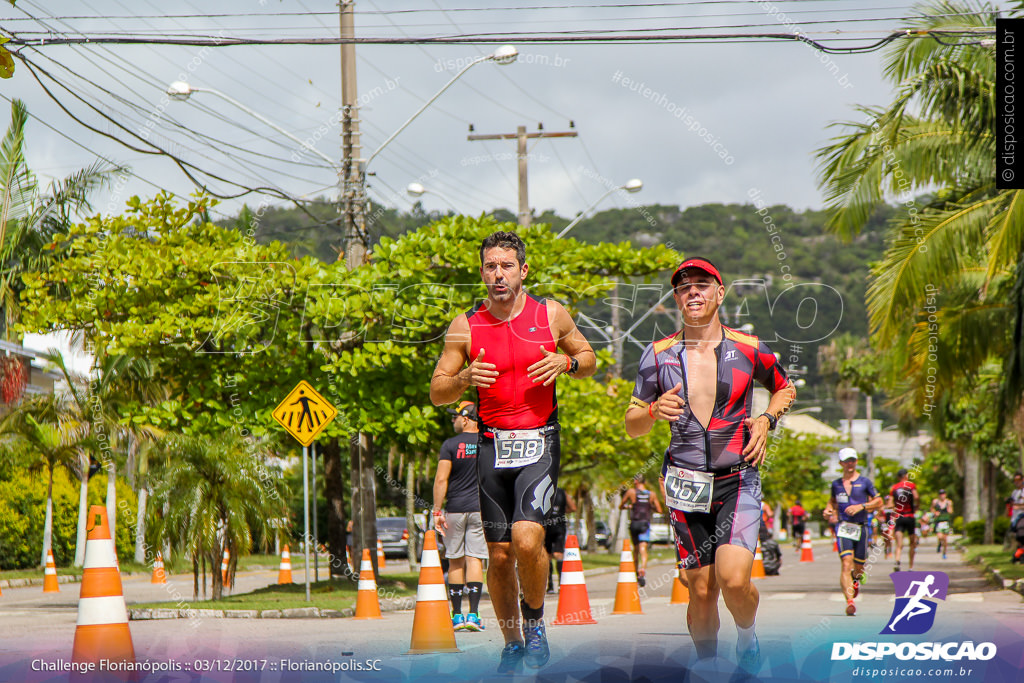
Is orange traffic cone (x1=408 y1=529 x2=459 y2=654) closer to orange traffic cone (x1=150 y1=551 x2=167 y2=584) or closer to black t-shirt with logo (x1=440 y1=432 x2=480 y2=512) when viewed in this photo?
black t-shirt with logo (x1=440 y1=432 x2=480 y2=512)

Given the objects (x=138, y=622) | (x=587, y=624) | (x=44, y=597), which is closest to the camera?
(x=587, y=624)

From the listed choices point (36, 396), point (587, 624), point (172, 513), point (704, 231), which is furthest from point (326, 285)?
point (704, 231)

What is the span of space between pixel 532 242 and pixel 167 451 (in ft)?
18.4

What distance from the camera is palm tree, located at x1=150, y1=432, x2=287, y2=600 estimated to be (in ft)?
48.1

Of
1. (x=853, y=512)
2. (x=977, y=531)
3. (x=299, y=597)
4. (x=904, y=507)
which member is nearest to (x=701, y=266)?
(x=853, y=512)

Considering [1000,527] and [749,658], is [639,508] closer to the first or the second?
[749,658]

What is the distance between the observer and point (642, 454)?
27172 mm

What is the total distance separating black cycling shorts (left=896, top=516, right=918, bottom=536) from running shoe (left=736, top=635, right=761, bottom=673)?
19525 millimetres

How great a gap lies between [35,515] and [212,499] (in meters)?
17.1

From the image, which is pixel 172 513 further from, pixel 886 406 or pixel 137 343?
pixel 886 406

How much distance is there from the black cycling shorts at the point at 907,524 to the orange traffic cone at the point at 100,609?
20498 millimetres

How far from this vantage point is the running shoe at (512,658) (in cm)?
574

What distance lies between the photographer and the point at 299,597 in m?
15.9

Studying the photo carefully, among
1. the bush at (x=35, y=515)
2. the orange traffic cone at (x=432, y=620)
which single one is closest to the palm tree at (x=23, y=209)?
the bush at (x=35, y=515)
